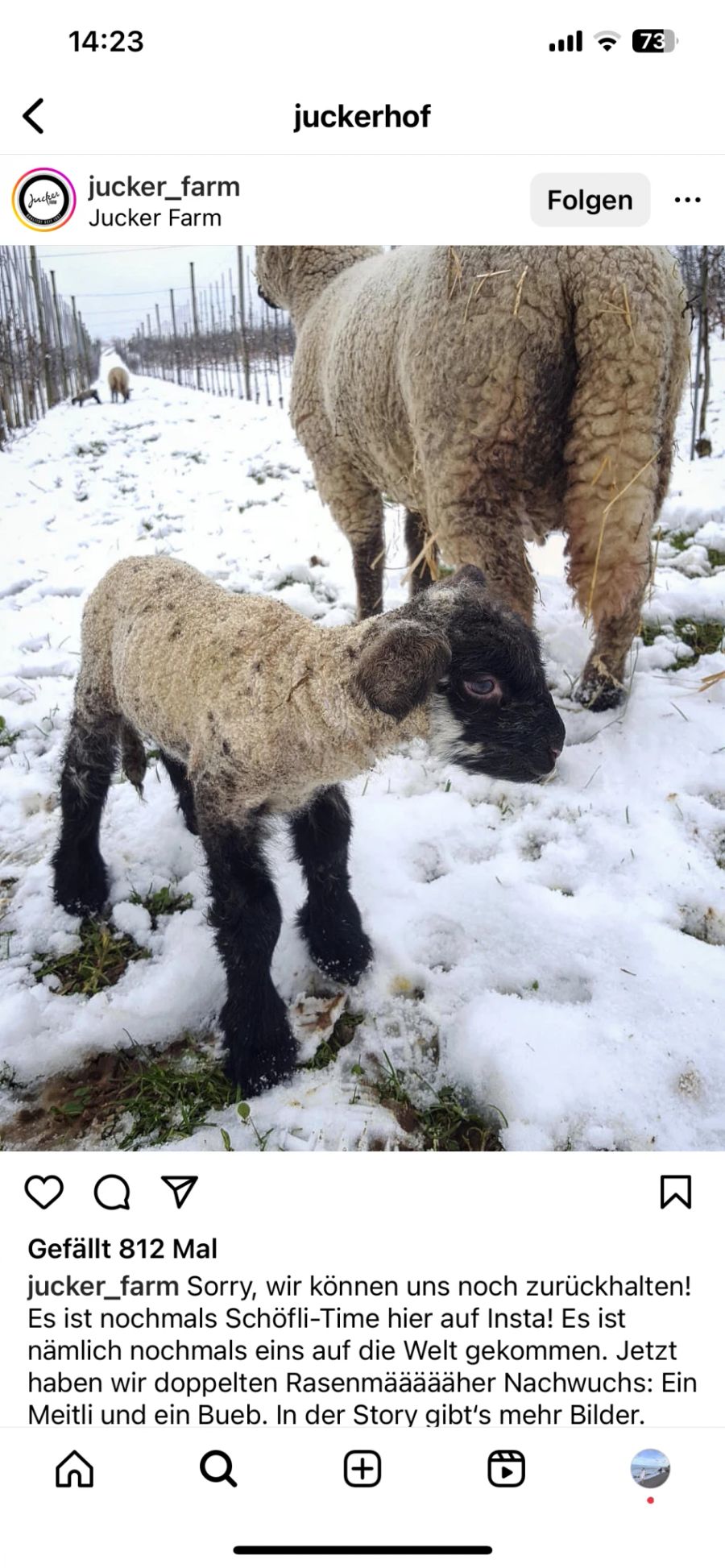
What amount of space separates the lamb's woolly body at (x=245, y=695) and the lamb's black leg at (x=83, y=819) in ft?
0.98

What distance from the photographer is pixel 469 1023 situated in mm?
1958

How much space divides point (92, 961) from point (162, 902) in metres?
0.29
